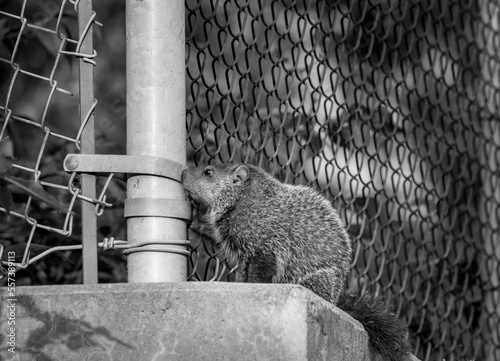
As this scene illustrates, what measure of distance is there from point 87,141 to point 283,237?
909mm

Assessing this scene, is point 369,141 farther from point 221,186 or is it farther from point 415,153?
point 221,186

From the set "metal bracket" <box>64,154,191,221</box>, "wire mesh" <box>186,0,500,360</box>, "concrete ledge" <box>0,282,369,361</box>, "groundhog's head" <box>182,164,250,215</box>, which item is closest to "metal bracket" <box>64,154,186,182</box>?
"metal bracket" <box>64,154,191,221</box>

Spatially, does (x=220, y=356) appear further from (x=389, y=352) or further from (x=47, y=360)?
(x=389, y=352)

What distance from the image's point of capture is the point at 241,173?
11.2ft

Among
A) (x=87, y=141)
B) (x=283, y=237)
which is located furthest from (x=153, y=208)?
(x=283, y=237)

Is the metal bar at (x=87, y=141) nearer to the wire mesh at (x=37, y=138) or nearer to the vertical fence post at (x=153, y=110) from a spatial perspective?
the wire mesh at (x=37, y=138)

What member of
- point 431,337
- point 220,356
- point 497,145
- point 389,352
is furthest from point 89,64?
point 497,145

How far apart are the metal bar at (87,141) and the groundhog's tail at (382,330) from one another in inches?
37.9

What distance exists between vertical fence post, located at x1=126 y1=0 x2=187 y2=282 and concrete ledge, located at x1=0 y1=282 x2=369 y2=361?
0.25 metres

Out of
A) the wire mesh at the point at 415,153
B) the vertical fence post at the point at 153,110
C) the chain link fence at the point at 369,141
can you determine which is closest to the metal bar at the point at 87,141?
the vertical fence post at the point at 153,110

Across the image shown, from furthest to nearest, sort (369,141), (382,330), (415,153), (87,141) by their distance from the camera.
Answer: (415,153), (369,141), (382,330), (87,141)

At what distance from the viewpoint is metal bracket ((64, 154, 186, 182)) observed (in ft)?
8.05

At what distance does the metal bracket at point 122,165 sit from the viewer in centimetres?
245

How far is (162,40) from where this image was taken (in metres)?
2.56
